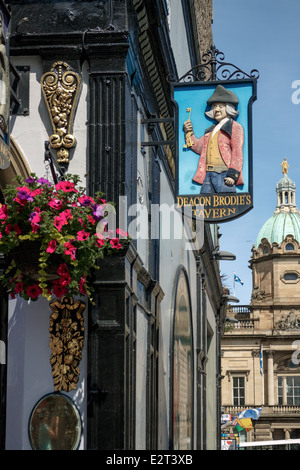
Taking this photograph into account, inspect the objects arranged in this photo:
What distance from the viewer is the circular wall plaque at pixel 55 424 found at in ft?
33.9

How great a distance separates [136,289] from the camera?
11.9 meters

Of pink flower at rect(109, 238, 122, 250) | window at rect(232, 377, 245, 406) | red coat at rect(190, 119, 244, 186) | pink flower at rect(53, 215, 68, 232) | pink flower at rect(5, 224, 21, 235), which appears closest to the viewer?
pink flower at rect(53, 215, 68, 232)

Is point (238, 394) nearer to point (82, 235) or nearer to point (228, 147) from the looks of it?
point (228, 147)

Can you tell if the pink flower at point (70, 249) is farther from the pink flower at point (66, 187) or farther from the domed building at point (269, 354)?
the domed building at point (269, 354)

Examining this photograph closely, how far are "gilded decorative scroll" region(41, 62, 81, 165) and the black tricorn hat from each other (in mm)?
2415

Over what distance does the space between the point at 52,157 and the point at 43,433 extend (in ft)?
10.5

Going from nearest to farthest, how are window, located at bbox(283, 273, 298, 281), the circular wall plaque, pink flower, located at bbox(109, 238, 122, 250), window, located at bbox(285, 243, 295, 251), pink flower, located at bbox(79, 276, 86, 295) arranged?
pink flower, located at bbox(79, 276, 86, 295) < pink flower, located at bbox(109, 238, 122, 250) < the circular wall plaque < window, located at bbox(283, 273, 298, 281) < window, located at bbox(285, 243, 295, 251)

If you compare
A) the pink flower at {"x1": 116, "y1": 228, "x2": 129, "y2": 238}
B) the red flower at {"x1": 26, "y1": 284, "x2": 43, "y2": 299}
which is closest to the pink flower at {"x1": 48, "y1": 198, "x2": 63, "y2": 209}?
the red flower at {"x1": 26, "y1": 284, "x2": 43, "y2": 299}

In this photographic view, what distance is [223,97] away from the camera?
515 inches

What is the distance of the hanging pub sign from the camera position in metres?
13.0

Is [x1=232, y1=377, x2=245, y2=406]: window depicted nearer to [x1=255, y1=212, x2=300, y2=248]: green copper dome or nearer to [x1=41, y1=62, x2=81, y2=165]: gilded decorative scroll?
[x1=255, y1=212, x2=300, y2=248]: green copper dome

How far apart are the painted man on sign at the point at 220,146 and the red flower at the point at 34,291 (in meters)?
3.87

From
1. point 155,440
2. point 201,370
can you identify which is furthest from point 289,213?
point 155,440

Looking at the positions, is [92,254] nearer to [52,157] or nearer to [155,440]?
[52,157]
